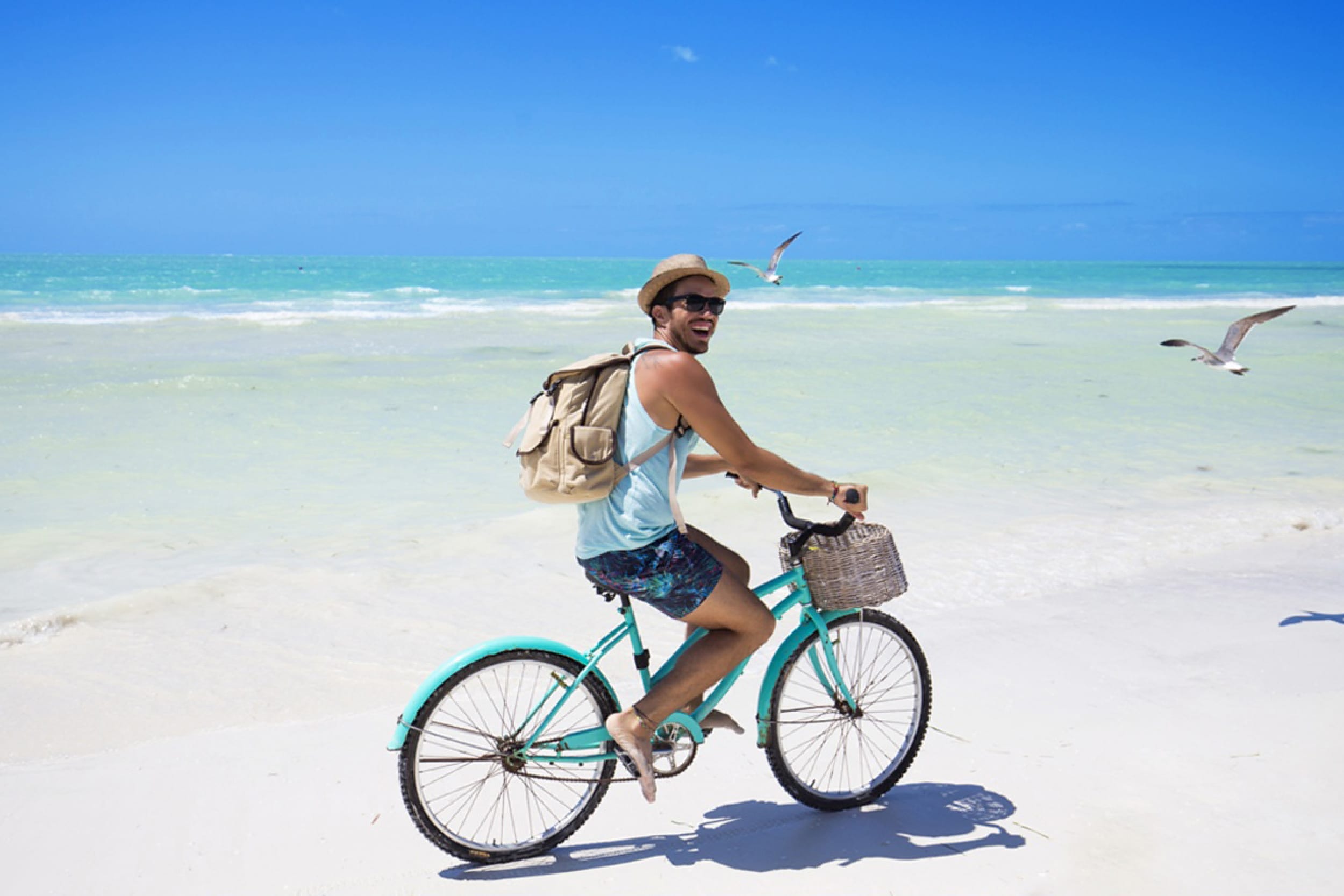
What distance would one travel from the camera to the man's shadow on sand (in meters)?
3.06

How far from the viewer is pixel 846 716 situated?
3.45 m

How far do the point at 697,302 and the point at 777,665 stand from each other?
3.81 feet

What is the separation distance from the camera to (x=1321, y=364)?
55.6 ft

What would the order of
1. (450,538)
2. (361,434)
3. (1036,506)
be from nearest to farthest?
(450,538)
(1036,506)
(361,434)

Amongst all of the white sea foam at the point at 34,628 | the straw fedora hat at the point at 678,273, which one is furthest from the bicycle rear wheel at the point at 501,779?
the white sea foam at the point at 34,628

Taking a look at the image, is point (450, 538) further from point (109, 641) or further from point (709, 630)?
point (709, 630)

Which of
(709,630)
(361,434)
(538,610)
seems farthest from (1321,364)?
(709,630)

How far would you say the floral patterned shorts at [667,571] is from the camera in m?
2.84

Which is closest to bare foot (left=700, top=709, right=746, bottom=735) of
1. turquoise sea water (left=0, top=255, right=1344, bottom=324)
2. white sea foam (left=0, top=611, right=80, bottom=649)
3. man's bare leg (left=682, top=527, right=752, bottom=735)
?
man's bare leg (left=682, top=527, right=752, bottom=735)

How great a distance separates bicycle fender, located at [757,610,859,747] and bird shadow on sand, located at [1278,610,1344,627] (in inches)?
115

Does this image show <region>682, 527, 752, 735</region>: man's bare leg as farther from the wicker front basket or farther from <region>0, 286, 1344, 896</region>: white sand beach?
<region>0, 286, 1344, 896</region>: white sand beach

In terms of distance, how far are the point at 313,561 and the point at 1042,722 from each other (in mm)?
4010

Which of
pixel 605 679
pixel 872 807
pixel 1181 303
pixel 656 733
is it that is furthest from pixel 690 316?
pixel 1181 303

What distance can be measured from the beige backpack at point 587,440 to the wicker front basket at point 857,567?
0.57m
